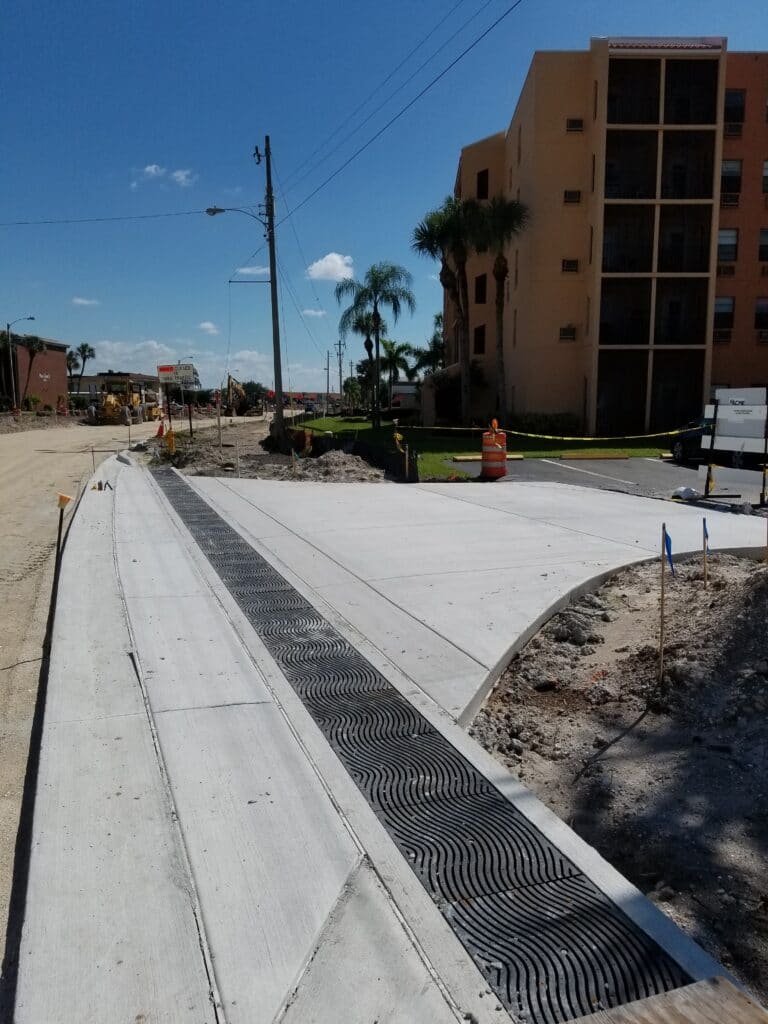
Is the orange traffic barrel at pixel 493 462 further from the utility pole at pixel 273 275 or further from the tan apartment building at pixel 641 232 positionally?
the tan apartment building at pixel 641 232

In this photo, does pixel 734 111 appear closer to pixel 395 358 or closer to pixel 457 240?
pixel 457 240

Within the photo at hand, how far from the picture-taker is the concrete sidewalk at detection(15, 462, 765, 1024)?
8.65ft

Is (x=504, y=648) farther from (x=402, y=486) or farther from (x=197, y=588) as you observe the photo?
(x=402, y=486)

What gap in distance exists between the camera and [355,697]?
5.07 m

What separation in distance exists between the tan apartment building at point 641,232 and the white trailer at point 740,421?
19246 mm

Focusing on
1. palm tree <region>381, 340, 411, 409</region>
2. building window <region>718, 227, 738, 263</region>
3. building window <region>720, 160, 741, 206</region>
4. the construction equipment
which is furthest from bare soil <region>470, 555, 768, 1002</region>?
palm tree <region>381, 340, 411, 409</region>

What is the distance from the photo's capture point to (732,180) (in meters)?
34.8

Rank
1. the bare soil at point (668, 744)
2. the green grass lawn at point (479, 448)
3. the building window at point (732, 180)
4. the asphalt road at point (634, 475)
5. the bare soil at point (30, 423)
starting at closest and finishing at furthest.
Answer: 1. the bare soil at point (668, 744)
2. the asphalt road at point (634, 475)
3. the green grass lawn at point (479, 448)
4. the building window at point (732, 180)
5. the bare soil at point (30, 423)

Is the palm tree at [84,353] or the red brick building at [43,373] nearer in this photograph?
the red brick building at [43,373]

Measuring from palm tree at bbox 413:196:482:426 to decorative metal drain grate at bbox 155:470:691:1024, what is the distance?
31.6 meters

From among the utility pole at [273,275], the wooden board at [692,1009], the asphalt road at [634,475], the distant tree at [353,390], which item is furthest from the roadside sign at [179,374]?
the distant tree at [353,390]

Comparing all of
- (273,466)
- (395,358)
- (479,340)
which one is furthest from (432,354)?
(273,466)

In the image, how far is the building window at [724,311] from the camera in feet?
115

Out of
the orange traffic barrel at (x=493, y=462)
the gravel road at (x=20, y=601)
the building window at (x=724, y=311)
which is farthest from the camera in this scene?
the building window at (x=724, y=311)
